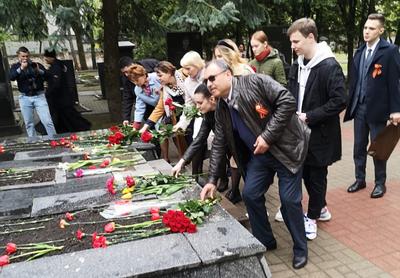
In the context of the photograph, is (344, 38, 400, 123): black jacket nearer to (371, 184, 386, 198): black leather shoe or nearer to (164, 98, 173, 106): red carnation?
(371, 184, 386, 198): black leather shoe

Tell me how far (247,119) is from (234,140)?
0.90ft

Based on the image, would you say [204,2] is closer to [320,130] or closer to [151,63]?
[151,63]

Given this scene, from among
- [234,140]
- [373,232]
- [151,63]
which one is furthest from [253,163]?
[151,63]

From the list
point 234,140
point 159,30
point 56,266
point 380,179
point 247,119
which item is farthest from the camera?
point 159,30

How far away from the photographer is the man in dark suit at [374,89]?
15.5 ft

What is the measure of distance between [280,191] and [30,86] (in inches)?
220

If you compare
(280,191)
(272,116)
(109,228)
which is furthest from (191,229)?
(272,116)

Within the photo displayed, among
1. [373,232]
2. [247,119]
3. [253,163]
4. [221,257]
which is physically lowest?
[373,232]

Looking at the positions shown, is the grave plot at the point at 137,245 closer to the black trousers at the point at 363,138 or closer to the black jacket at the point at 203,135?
the black jacket at the point at 203,135

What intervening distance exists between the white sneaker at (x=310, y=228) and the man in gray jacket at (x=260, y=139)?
1.58ft

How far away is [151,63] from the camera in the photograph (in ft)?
22.9

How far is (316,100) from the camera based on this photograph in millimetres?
3838

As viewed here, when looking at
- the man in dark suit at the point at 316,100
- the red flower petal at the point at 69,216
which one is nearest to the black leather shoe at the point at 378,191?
the man in dark suit at the point at 316,100

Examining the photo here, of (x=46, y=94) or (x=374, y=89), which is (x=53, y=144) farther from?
(x=374, y=89)
